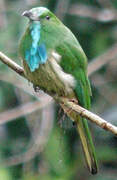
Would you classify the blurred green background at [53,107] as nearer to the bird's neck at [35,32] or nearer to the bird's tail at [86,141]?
the bird's tail at [86,141]

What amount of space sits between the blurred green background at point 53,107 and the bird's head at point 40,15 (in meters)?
1.40

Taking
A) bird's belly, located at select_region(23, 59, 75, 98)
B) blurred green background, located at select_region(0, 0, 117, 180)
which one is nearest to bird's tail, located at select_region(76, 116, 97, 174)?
bird's belly, located at select_region(23, 59, 75, 98)

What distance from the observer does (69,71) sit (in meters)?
4.05

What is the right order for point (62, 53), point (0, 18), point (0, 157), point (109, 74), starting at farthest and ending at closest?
point (109, 74), point (0, 18), point (0, 157), point (62, 53)

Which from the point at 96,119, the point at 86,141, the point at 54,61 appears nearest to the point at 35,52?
the point at 54,61

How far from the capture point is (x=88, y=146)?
405 cm

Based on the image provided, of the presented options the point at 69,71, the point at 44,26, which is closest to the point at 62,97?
the point at 69,71

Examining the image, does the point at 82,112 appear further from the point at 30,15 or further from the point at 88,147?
the point at 30,15

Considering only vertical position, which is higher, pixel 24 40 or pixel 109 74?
pixel 24 40

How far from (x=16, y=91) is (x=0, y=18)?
60 cm

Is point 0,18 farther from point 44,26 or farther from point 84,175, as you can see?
point 44,26

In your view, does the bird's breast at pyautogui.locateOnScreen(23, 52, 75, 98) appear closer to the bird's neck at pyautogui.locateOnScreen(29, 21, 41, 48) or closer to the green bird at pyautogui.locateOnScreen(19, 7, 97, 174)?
the green bird at pyautogui.locateOnScreen(19, 7, 97, 174)

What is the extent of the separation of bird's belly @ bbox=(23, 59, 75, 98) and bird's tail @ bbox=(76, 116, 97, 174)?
0.20m

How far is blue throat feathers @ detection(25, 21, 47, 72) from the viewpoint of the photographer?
3.94 meters
